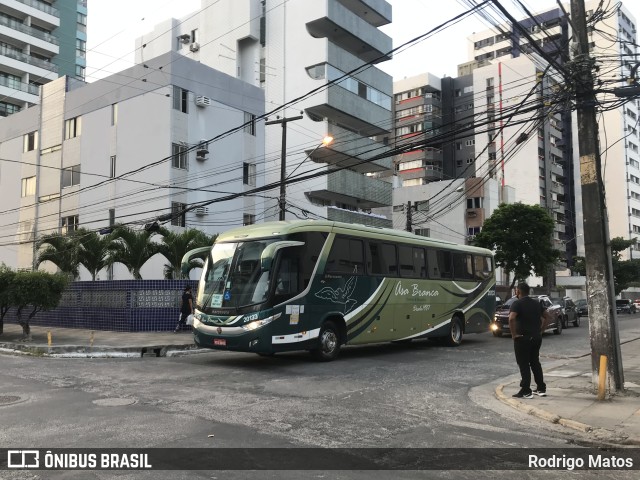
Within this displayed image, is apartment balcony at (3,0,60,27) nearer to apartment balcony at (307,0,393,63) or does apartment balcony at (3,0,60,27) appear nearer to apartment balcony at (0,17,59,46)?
apartment balcony at (0,17,59,46)

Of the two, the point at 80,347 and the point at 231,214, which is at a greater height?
the point at 231,214

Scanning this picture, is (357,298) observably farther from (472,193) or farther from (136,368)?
(472,193)

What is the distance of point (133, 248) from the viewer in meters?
23.5

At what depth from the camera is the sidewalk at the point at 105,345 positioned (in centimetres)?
1538

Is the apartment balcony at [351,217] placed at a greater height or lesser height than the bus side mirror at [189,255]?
greater

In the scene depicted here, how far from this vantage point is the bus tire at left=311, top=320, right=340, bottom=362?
13.2 m

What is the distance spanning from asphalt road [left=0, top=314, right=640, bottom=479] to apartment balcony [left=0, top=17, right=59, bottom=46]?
54525 millimetres

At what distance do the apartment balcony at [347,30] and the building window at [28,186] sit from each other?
22.1 meters

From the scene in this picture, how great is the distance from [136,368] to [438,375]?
6570mm

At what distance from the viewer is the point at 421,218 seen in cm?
5959

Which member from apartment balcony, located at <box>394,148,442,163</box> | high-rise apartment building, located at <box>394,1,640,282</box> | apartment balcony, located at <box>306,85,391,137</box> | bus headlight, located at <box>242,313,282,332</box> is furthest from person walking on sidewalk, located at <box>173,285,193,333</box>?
apartment balcony, located at <box>394,148,442,163</box>

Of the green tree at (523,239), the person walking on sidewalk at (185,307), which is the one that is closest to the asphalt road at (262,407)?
the person walking on sidewalk at (185,307)

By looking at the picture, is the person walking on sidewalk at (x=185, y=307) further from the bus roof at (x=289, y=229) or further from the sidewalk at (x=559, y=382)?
the bus roof at (x=289, y=229)

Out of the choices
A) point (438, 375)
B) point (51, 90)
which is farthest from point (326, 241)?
point (51, 90)
